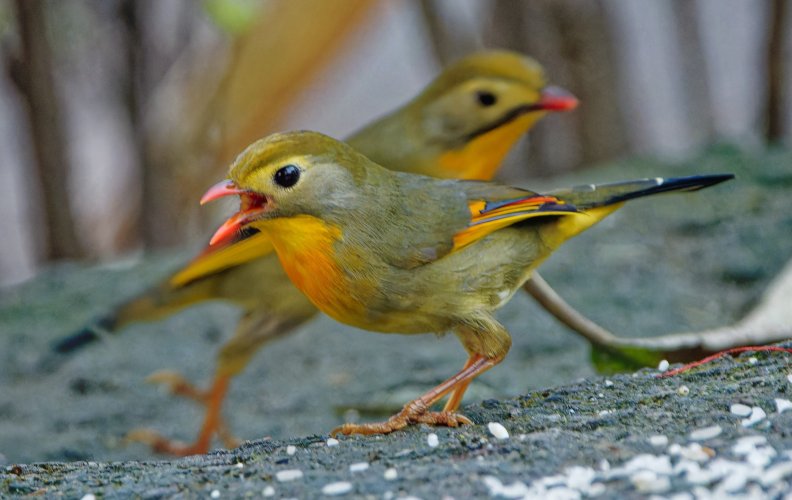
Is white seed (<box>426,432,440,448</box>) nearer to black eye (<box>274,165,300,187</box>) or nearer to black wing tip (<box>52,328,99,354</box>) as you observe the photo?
black eye (<box>274,165,300,187</box>)

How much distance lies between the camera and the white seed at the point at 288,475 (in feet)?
8.27

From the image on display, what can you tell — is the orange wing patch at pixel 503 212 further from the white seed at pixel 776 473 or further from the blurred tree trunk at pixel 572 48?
the blurred tree trunk at pixel 572 48

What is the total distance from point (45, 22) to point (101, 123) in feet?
8.30

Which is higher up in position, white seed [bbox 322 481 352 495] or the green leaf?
the green leaf

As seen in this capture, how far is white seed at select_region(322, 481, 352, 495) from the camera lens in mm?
2420

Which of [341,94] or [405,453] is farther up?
[341,94]

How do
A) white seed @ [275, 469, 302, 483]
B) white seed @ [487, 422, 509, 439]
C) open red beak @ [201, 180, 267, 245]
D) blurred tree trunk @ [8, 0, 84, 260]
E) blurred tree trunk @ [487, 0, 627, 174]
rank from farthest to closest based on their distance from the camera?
1. blurred tree trunk @ [487, 0, 627, 174]
2. blurred tree trunk @ [8, 0, 84, 260]
3. open red beak @ [201, 180, 267, 245]
4. white seed @ [487, 422, 509, 439]
5. white seed @ [275, 469, 302, 483]

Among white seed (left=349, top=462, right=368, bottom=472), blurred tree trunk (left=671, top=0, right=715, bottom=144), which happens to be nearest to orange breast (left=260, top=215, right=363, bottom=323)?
white seed (left=349, top=462, right=368, bottom=472)

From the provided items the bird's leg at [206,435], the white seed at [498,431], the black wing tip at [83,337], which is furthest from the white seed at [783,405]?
the black wing tip at [83,337]

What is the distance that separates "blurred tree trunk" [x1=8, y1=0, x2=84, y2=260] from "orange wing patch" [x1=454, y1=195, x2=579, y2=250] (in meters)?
3.68

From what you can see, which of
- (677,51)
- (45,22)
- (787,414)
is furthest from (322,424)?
(677,51)

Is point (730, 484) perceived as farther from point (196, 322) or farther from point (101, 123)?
point (101, 123)

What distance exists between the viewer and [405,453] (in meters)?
2.66

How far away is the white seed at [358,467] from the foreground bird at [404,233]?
325mm
